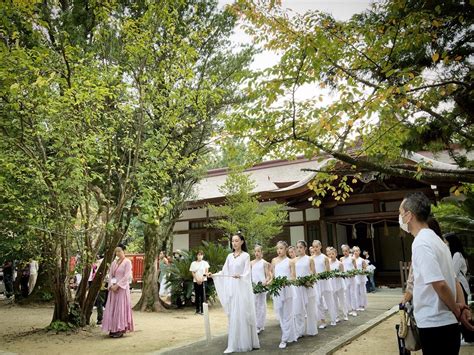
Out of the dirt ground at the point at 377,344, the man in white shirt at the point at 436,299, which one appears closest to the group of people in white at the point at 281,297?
the dirt ground at the point at 377,344

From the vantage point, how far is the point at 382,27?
17.3 ft

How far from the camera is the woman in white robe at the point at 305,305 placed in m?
7.32

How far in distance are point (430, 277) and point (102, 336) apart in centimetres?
781

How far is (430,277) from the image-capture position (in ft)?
8.59

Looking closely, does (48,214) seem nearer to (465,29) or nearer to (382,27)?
(382,27)

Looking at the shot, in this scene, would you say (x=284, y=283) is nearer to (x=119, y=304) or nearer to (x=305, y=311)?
(x=305, y=311)

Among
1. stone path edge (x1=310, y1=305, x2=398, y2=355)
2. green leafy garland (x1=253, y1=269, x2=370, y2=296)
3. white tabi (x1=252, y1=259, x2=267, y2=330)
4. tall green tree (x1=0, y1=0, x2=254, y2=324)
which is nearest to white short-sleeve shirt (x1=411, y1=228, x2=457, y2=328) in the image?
stone path edge (x1=310, y1=305, x2=398, y2=355)

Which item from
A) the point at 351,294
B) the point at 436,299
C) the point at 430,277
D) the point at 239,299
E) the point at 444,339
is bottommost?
the point at 351,294

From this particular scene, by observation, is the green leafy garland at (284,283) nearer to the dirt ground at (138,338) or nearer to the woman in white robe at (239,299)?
the woman in white robe at (239,299)

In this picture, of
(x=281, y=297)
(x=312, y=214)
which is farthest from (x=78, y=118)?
(x=312, y=214)

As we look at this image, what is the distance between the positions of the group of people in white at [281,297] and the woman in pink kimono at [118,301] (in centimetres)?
282

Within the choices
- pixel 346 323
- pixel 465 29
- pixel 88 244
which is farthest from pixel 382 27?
pixel 88 244

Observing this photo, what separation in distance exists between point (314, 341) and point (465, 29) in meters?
5.76

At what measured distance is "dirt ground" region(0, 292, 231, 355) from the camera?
716 cm
